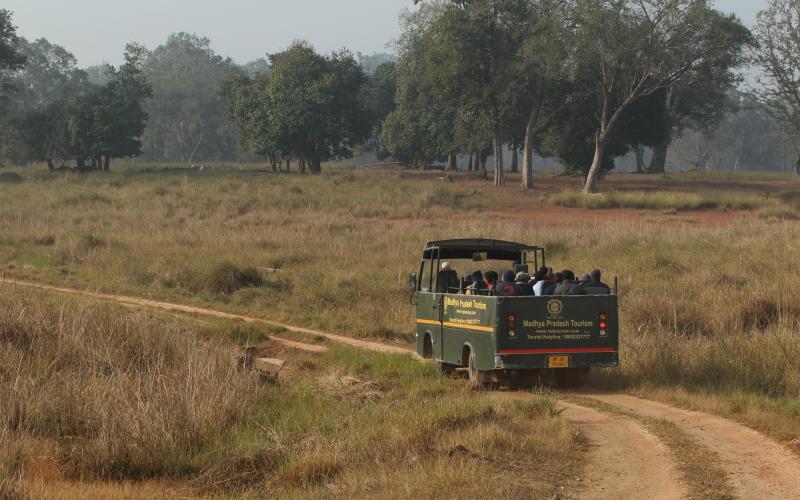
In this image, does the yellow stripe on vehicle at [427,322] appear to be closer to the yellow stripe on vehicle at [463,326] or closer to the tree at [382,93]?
the yellow stripe on vehicle at [463,326]

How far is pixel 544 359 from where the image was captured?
44.5 feet

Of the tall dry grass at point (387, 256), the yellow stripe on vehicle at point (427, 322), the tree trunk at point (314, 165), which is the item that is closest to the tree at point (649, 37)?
the tall dry grass at point (387, 256)

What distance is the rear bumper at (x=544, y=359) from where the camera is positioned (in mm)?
13367

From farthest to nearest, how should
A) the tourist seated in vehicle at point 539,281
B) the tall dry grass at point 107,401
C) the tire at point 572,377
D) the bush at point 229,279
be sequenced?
the bush at point 229,279, the tourist seated in vehicle at point 539,281, the tire at point 572,377, the tall dry grass at point 107,401

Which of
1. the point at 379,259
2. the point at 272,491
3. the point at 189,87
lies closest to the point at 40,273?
the point at 379,259

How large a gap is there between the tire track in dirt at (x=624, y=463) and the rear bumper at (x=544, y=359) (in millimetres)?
1607

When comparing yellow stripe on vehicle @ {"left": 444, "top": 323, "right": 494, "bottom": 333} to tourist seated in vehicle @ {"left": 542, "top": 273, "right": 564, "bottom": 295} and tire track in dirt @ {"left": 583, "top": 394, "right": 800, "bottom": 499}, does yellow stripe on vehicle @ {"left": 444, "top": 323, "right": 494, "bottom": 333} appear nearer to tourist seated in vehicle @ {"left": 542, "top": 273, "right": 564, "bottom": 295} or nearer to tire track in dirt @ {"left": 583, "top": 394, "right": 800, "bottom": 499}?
tourist seated in vehicle @ {"left": 542, "top": 273, "right": 564, "bottom": 295}

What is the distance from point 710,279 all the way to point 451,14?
3620 centimetres

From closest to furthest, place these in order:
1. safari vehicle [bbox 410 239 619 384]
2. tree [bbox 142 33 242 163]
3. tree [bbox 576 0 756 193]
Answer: safari vehicle [bbox 410 239 619 384] < tree [bbox 576 0 756 193] < tree [bbox 142 33 242 163]

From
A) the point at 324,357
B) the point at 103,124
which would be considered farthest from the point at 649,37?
the point at 103,124

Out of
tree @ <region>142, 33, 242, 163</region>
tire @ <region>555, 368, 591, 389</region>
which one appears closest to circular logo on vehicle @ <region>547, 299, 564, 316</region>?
tire @ <region>555, 368, 591, 389</region>

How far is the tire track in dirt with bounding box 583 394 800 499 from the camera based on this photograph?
28.5 feet

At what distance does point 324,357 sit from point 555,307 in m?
5.30

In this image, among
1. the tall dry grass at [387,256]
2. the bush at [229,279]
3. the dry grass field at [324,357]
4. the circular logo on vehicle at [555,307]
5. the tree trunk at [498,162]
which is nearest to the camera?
the dry grass field at [324,357]
